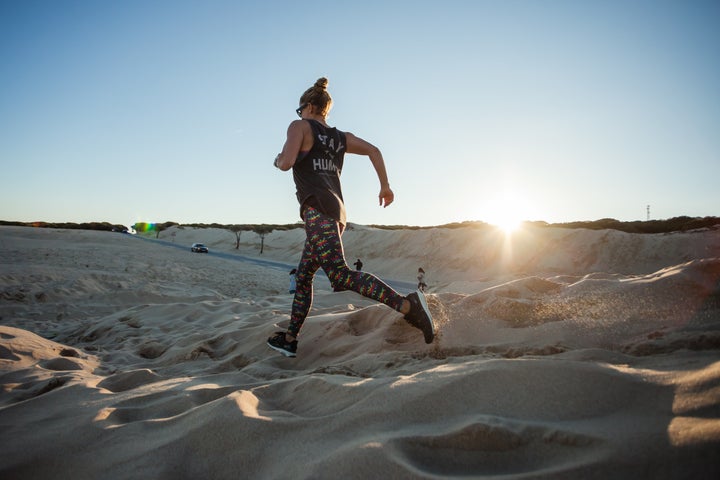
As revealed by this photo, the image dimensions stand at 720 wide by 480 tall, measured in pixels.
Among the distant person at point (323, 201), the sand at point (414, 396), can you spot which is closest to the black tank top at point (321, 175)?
the distant person at point (323, 201)

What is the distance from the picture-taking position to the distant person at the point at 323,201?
234 centimetres

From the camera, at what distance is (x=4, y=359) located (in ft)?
8.48

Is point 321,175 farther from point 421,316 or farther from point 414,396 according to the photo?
point 414,396

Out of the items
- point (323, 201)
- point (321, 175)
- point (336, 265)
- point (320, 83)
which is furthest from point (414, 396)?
point (320, 83)

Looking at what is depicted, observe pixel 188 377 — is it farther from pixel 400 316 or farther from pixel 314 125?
pixel 314 125

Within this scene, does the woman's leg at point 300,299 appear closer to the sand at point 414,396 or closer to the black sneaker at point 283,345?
the black sneaker at point 283,345

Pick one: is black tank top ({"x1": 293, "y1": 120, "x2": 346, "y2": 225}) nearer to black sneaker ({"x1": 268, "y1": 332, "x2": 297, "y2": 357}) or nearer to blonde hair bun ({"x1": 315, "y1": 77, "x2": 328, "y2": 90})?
blonde hair bun ({"x1": 315, "y1": 77, "x2": 328, "y2": 90})

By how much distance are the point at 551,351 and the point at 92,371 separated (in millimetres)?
2849

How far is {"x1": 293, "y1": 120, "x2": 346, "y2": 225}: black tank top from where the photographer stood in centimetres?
252

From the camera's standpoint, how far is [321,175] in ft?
8.51

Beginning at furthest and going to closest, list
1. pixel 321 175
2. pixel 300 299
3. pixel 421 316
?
pixel 300 299 → pixel 321 175 → pixel 421 316

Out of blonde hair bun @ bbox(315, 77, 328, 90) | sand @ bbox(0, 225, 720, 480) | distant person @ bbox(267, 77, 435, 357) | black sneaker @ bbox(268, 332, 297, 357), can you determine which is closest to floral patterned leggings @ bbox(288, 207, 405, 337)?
distant person @ bbox(267, 77, 435, 357)

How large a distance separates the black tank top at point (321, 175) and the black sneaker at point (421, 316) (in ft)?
2.35

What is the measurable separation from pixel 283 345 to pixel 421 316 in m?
1.04
